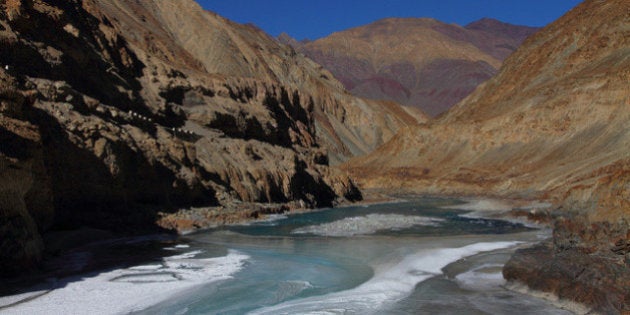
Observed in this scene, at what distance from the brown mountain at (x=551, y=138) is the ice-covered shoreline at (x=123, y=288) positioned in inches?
383

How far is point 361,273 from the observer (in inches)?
698

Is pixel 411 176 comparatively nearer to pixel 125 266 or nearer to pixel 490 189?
pixel 490 189

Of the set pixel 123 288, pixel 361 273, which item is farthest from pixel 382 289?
pixel 123 288

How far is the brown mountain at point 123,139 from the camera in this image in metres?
18.7

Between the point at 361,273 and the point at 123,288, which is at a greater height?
the point at 123,288

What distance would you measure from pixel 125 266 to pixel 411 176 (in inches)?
2701

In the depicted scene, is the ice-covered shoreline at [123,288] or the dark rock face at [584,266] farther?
the ice-covered shoreline at [123,288]

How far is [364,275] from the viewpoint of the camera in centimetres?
1738

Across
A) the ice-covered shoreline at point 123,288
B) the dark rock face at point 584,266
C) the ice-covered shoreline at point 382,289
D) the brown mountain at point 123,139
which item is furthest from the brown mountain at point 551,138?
the brown mountain at point 123,139

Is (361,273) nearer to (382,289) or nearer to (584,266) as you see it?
(382,289)

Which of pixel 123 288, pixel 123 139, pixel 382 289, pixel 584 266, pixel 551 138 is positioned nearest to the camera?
pixel 584 266

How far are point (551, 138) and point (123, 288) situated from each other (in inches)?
2578

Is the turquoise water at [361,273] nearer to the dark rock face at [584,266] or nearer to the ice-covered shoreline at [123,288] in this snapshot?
the ice-covered shoreline at [123,288]

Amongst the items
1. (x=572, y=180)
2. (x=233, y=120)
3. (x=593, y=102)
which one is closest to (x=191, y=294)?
(x=233, y=120)
